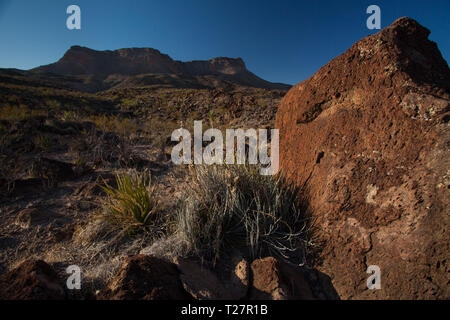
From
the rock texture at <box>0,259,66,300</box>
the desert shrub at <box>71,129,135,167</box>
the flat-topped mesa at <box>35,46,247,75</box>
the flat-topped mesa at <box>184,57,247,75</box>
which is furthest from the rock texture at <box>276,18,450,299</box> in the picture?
the flat-topped mesa at <box>184,57,247,75</box>

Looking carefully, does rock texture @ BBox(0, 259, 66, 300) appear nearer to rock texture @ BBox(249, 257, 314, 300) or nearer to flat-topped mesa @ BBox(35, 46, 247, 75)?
rock texture @ BBox(249, 257, 314, 300)

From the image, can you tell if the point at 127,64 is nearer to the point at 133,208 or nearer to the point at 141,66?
the point at 141,66

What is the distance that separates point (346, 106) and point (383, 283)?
1.36 meters

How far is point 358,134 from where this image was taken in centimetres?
167

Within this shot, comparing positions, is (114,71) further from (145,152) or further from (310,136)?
(310,136)

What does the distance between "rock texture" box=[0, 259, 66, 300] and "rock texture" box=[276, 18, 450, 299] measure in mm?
1681

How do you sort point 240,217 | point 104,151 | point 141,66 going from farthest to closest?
point 141,66 → point 104,151 → point 240,217

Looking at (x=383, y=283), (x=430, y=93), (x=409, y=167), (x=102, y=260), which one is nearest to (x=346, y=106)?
(x=430, y=93)

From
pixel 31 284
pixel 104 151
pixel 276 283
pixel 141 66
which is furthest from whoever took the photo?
pixel 141 66

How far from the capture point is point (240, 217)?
73.5 inches

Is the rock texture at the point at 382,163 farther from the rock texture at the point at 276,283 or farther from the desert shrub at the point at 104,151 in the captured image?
the desert shrub at the point at 104,151

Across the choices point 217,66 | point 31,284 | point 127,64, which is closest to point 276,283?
point 31,284

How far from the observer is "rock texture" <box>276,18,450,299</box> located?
45.8 inches

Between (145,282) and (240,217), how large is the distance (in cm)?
93
